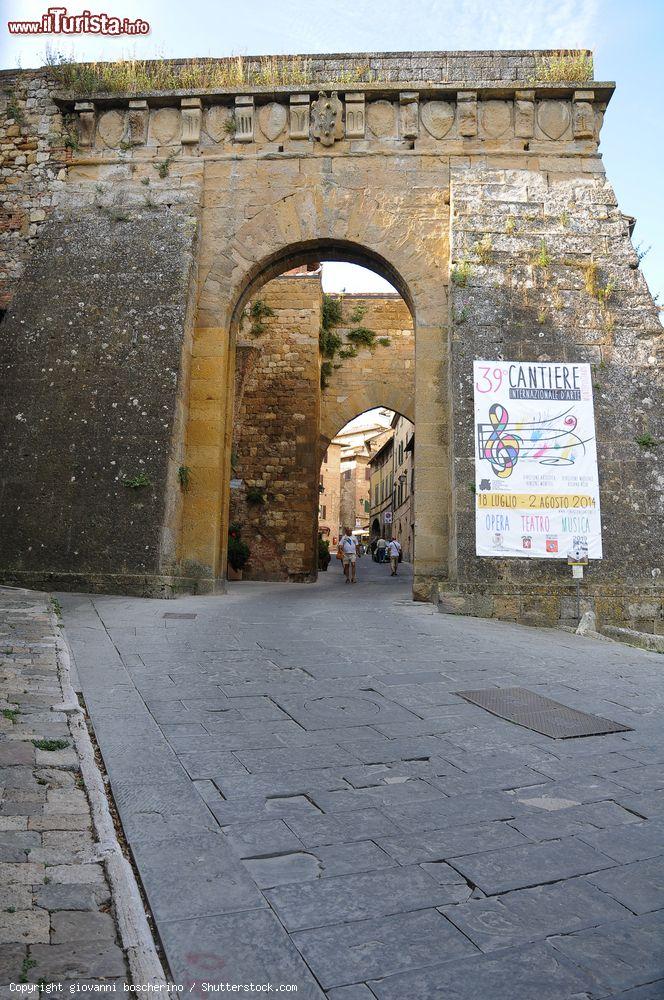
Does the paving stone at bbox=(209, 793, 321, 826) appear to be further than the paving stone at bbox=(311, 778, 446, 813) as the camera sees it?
No

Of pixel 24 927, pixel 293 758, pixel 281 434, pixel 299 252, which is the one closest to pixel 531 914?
pixel 24 927

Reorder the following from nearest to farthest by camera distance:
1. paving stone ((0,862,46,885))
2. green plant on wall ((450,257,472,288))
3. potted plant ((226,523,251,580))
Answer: paving stone ((0,862,46,885)) < green plant on wall ((450,257,472,288)) < potted plant ((226,523,251,580))

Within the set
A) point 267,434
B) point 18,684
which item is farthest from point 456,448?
point 267,434

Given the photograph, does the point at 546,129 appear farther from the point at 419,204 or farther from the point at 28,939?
the point at 28,939

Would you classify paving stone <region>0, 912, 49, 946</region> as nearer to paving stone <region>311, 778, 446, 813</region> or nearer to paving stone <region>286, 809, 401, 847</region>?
paving stone <region>286, 809, 401, 847</region>

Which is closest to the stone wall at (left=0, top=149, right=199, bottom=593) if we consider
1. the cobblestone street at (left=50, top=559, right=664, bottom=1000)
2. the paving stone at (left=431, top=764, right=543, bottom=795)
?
the cobblestone street at (left=50, top=559, right=664, bottom=1000)

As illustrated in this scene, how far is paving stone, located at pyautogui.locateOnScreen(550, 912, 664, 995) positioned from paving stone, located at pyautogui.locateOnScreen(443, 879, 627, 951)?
4cm

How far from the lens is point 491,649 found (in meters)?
6.05

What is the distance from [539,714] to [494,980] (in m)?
2.42

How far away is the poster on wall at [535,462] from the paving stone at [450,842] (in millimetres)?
6599

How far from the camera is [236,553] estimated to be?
51.6 feet

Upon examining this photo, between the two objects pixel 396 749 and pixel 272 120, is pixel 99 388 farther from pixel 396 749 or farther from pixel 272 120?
pixel 396 749

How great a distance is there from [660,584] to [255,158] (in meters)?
7.92

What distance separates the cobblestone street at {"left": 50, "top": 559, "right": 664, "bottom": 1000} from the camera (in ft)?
5.88
